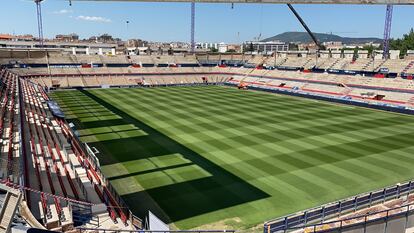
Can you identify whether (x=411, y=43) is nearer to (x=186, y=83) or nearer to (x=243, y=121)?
(x=186, y=83)

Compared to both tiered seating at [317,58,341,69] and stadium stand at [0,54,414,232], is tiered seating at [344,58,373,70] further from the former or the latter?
tiered seating at [317,58,341,69]

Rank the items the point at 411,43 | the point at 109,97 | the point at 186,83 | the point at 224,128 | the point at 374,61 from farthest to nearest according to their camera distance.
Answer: the point at 411,43 → the point at 186,83 → the point at 374,61 → the point at 109,97 → the point at 224,128

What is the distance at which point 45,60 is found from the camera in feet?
244

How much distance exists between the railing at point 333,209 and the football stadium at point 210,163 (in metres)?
0.06

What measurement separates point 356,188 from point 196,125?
18.6 meters

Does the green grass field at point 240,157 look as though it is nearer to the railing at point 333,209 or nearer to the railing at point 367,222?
the railing at point 333,209

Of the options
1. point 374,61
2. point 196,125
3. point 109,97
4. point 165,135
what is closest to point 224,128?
point 196,125

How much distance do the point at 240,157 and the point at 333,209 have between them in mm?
10164

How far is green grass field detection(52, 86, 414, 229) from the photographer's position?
17875 mm

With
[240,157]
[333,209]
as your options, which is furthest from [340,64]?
[333,209]

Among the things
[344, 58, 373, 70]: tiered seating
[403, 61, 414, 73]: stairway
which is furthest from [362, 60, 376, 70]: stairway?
[403, 61, 414, 73]: stairway

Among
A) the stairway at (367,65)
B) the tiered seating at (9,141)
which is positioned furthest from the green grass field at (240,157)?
the stairway at (367,65)

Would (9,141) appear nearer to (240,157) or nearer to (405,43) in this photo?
(240,157)

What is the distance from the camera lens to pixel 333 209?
1516 cm
